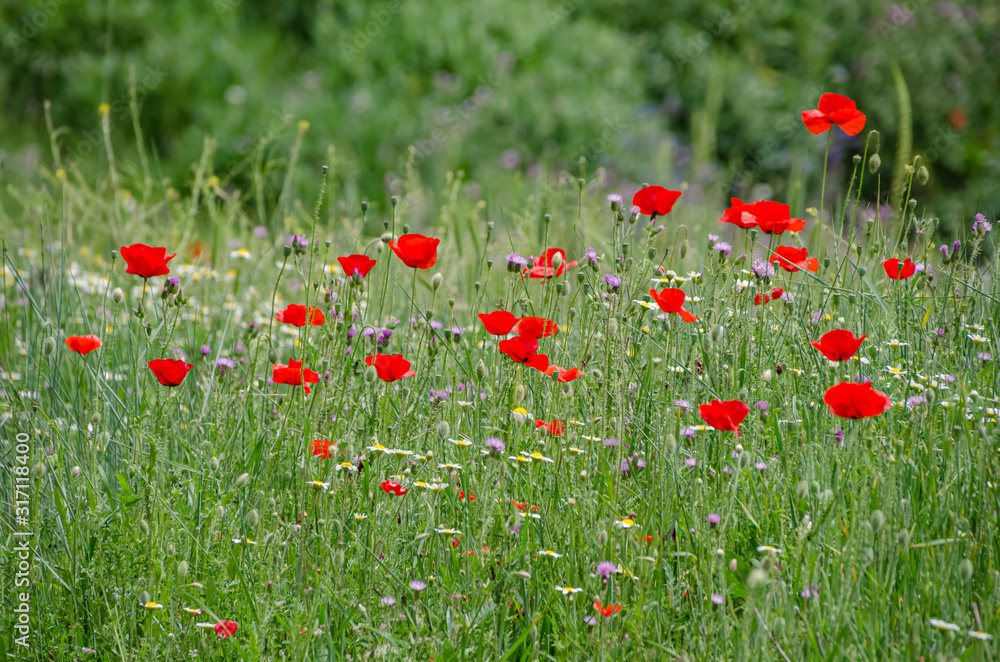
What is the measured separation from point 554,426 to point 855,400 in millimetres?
626

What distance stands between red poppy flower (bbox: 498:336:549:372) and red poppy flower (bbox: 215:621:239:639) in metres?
0.71

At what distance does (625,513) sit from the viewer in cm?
178

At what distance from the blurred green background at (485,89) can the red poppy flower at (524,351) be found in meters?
4.49

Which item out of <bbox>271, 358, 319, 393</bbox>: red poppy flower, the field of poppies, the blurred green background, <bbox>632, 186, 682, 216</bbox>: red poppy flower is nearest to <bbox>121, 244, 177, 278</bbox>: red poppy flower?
the field of poppies

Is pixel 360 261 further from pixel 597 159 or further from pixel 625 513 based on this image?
pixel 597 159

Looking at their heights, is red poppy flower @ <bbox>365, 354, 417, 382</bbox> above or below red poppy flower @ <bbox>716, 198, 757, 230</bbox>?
below

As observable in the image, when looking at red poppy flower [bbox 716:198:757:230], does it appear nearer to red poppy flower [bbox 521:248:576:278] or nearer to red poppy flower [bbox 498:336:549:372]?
red poppy flower [bbox 521:248:576:278]

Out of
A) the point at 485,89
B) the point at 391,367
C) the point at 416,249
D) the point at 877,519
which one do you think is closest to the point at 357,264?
the point at 416,249

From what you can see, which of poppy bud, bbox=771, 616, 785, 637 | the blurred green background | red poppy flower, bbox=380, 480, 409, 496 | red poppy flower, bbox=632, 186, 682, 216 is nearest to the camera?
poppy bud, bbox=771, 616, 785, 637

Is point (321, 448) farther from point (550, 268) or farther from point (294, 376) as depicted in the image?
point (550, 268)

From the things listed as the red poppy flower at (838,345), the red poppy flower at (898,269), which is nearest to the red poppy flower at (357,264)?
the red poppy flower at (838,345)

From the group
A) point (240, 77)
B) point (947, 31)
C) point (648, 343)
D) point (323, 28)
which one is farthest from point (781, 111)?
point (648, 343)

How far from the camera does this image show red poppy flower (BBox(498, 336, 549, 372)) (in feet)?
5.72

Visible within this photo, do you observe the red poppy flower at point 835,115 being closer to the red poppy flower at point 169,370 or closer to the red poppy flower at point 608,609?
the red poppy flower at point 608,609
